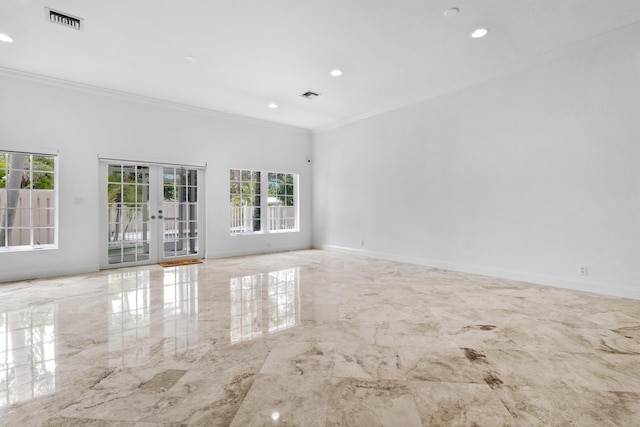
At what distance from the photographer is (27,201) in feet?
16.1

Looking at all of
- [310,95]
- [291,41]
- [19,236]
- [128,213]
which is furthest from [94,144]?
[291,41]

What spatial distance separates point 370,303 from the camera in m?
3.53

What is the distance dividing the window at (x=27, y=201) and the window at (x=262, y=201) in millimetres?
3054

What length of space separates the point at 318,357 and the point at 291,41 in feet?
11.5

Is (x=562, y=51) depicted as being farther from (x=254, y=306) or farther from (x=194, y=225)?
(x=194, y=225)

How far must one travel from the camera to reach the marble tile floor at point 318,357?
167 centimetres

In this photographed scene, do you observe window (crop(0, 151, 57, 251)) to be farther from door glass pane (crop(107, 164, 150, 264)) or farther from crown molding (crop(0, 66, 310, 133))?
crown molding (crop(0, 66, 310, 133))

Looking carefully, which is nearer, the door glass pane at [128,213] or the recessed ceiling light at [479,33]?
the recessed ceiling light at [479,33]

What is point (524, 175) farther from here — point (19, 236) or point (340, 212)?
point (19, 236)

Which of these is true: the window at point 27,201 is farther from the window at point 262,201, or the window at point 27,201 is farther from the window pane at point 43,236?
the window at point 262,201

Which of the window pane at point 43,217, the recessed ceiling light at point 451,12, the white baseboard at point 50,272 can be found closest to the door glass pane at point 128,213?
the white baseboard at point 50,272

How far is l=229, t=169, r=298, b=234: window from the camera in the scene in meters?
7.07

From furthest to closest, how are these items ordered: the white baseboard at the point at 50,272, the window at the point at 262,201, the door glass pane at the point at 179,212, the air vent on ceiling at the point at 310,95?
the window at the point at 262,201
the door glass pane at the point at 179,212
the air vent on ceiling at the point at 310,95
the white baseboard at the point at 50,272

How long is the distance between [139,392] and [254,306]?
1641mm
